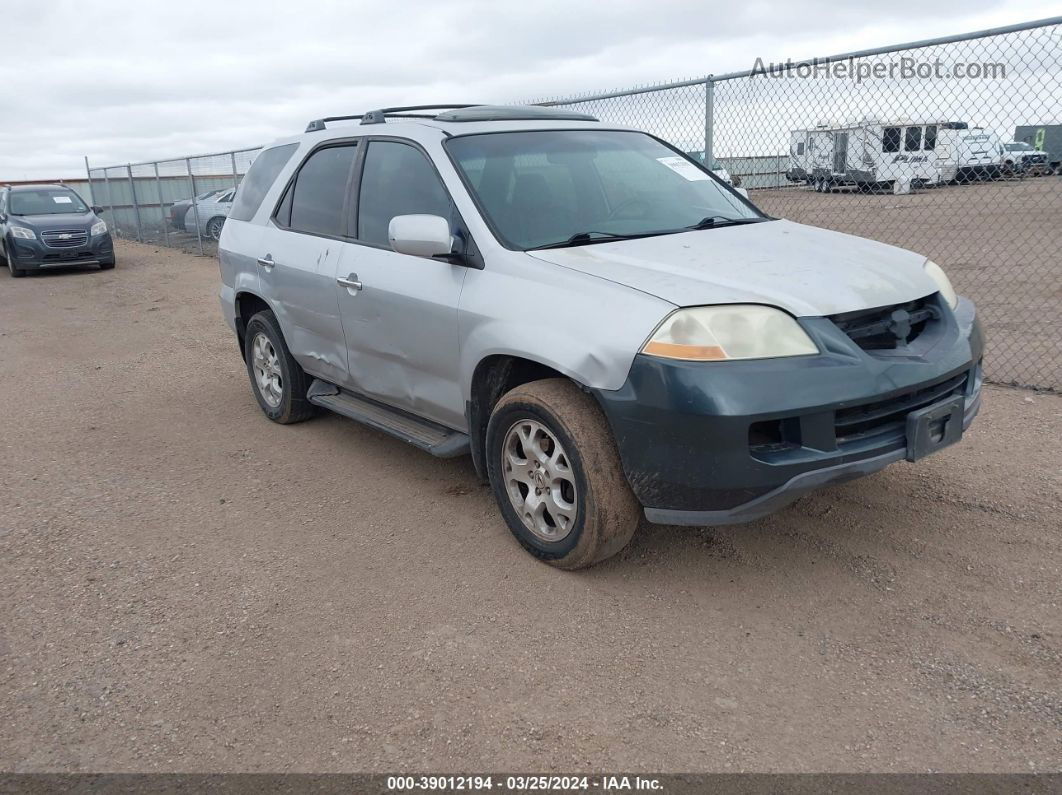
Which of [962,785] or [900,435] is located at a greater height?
[900,435]

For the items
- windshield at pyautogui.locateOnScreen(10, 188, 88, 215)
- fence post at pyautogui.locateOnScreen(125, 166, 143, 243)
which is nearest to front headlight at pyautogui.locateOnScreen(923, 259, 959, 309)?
windshield at pyautogui.locateOnScreen(10, 188, 88, 215)

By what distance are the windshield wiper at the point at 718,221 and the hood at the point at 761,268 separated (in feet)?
0.26

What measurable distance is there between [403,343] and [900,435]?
7.46 ft

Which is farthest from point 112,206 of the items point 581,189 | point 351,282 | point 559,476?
point 559,476

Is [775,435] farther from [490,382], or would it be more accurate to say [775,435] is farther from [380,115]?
[380,115]

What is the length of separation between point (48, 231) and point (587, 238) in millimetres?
14811

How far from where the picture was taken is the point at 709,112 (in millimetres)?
7371

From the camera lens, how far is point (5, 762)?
2.64m

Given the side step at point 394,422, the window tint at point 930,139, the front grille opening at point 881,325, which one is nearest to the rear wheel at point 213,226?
the window tint at point 930,139

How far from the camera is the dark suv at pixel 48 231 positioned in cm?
1535

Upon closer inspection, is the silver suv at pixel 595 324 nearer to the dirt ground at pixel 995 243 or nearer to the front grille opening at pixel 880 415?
the front grille opening at pixel 880 415

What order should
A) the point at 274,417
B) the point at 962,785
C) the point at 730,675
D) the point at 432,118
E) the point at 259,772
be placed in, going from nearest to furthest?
the point at 962,785
the point at 259,772
the point at 730,675
the point at 432,118
the point at 274,417

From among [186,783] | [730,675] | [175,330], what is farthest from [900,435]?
[175,330]

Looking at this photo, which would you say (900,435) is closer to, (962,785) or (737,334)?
(737,334)
